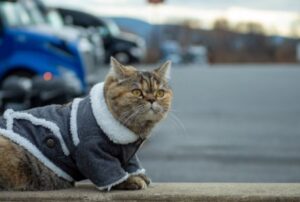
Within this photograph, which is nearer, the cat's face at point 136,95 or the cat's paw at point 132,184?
the cat's face at point 136,95

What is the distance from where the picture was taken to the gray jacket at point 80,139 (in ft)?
19.0

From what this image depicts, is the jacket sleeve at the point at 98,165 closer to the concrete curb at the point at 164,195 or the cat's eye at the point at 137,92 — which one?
the concrete curb at the point at 164,195

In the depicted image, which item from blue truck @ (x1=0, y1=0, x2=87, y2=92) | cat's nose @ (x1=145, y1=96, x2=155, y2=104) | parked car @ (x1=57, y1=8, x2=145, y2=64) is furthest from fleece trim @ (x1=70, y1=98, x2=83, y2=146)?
parked car @ (x1=57, y1=8, x2=145, y2=64)

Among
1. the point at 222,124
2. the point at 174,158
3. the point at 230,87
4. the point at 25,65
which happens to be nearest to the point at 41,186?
the point at 174,158

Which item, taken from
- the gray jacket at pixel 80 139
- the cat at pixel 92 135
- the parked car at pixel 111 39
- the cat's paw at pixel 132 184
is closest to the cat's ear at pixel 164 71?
the cat at pixel 92 135

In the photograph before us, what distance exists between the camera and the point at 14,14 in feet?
61.7

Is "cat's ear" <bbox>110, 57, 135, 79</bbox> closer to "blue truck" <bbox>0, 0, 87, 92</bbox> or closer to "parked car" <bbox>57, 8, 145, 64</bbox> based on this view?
"blue truck" <bbox>0, 0, 87, 92</bbox>

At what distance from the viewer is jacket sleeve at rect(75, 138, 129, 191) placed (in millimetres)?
5758

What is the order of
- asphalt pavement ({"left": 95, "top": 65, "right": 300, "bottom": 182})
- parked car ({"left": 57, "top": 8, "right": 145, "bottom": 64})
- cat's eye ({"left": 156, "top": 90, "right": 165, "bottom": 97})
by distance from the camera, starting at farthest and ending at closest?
parked car ({"left": 57, "top": 8, "right": 145, "bottom": 64}), asphalt pavement ({"left": 95, "top": 65, "right": 300, "bottom": 182}), cat's eye ({"left": 156, "top": 90, "right": 165, "bottom": 97})

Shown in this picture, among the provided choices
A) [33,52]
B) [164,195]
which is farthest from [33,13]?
[164,195]

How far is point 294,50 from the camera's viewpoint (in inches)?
2692

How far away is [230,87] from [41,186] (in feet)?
77.3

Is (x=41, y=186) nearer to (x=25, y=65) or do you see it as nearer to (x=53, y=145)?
(x=53, y=145)

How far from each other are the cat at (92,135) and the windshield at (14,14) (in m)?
12.5
